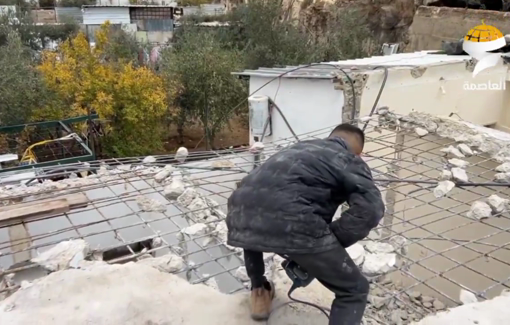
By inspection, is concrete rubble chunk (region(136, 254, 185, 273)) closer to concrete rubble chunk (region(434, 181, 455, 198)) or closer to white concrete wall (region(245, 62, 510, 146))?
concrete rubble chunk (region(434, 181, 455, 198))

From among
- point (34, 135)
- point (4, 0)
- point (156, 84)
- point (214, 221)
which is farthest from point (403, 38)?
point (4, 0)

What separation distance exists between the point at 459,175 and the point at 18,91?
11.4m

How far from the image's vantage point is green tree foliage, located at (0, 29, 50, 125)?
11.7 metres

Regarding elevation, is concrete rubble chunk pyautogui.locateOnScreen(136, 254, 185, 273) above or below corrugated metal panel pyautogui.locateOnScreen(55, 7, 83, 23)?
below

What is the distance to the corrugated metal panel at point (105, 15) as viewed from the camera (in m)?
25.7

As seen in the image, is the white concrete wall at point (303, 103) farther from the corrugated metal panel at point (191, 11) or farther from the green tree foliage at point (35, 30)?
the corrugated metal panel at point (191, 11)

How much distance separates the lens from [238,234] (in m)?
2.04

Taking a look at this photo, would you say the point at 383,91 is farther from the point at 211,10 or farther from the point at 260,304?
the point at 211,10

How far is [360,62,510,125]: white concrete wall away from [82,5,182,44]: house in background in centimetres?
2077

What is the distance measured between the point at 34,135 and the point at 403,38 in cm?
1362

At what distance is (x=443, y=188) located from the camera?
390 cm

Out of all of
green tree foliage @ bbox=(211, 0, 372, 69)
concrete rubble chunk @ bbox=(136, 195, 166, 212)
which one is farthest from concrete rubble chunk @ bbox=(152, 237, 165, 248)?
green tree foliage @ bbox=(211, 0, 372, 69)

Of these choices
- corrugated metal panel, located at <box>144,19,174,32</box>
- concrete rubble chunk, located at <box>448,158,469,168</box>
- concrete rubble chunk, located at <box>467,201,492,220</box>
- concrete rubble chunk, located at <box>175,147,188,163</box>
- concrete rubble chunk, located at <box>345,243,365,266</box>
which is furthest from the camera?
corrugated metal panel, located at <box>144,19,174,32</box>

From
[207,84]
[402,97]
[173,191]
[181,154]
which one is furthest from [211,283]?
[207,84]
